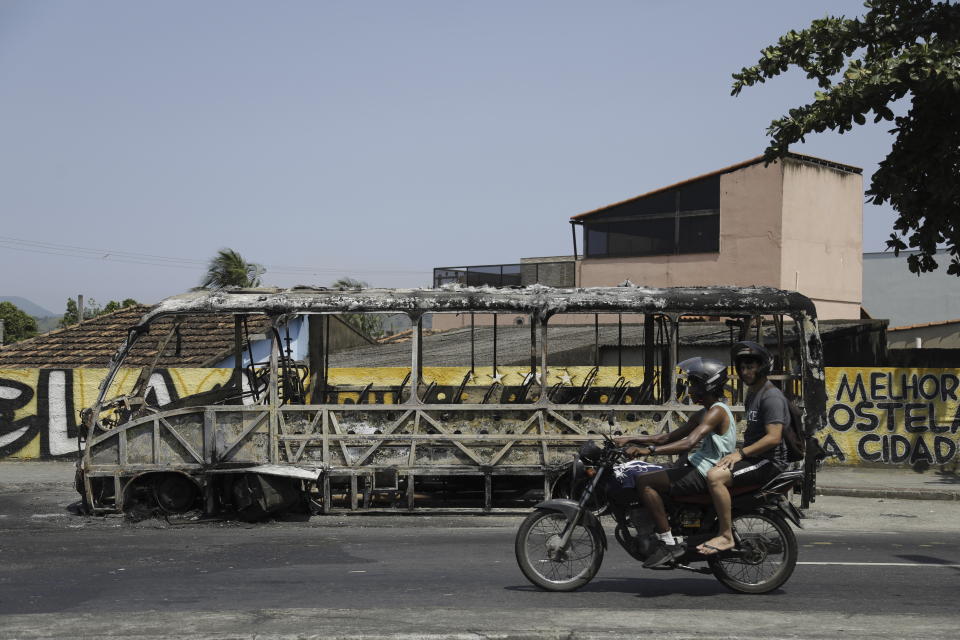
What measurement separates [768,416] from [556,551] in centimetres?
174

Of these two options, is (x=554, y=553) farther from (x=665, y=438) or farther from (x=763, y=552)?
(x=763, y=552)

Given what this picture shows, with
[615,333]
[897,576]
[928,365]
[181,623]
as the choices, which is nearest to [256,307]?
[181,623]

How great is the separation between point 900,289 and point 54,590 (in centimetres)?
4747

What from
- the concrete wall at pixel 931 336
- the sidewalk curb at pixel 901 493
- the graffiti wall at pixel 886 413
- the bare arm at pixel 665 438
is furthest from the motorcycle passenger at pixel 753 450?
the concrete wall at pixel 931 336

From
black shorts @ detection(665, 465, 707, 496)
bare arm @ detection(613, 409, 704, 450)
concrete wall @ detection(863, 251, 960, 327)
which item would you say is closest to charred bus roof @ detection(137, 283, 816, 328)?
bare arm @ detection(613, 409, 704, 450)

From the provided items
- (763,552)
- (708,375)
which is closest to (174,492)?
(708,375)

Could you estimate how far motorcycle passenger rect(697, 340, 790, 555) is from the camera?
277 inches

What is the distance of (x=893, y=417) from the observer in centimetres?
1744

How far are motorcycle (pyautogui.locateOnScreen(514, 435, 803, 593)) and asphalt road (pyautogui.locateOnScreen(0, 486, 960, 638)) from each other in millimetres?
176

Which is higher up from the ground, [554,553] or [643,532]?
[643,532]

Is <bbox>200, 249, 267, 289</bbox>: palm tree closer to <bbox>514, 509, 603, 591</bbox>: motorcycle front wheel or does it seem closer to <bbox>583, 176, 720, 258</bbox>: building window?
<bbox>583, 176, 720, 258</bbox>: building window

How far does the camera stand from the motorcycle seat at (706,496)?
23.4 feet

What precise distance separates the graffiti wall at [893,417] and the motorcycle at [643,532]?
11031 mm

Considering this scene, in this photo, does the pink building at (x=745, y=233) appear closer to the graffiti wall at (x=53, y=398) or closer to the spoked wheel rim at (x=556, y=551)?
the graffiti wall at (x=53, y=398)
